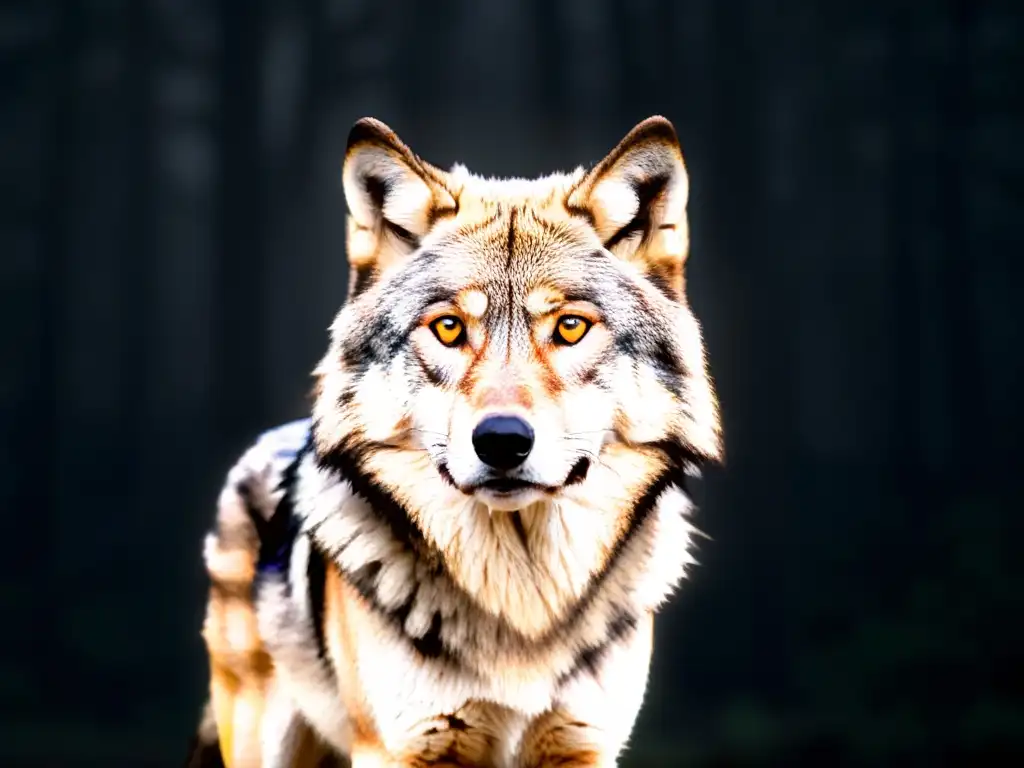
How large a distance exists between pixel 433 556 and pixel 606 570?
0.45 meters

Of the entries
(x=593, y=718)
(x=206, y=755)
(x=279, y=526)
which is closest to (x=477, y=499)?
(x=593, y=718)

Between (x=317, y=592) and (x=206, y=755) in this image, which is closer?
(x=317, y=592)

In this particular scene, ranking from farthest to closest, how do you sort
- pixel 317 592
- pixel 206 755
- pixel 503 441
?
pixel 206 755 < pixel 317 592 < pixel 503 441

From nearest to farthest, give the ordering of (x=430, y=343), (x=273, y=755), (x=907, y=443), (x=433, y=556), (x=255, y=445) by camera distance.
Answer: (x=430, y=343)
(x=433, y=556)
(x=273, y=755)
(x=255, y=445)
(x=907, y=443)

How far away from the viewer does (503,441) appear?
257 centimetres

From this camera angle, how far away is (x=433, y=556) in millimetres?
3043

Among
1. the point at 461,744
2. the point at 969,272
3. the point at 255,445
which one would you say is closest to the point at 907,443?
the point at 969,272

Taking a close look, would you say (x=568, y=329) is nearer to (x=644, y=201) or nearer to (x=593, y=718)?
(x=644, y=201)

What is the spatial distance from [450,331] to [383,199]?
47 centimetres

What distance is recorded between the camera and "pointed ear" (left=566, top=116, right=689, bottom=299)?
9.75 ft

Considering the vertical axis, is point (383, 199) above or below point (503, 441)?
above

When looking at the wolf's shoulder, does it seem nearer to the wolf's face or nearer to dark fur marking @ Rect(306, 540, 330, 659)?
dark fur marking @ Rect(306, 540, 330, 659)

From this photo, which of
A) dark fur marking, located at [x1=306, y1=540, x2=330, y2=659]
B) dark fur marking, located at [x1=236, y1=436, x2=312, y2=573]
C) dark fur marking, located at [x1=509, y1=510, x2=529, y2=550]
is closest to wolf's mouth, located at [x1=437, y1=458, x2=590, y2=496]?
dark fur marking, located at [x1=509, y1=510, x2=529, y2=550]

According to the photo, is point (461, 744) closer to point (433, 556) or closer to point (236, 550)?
point (433, 556)
